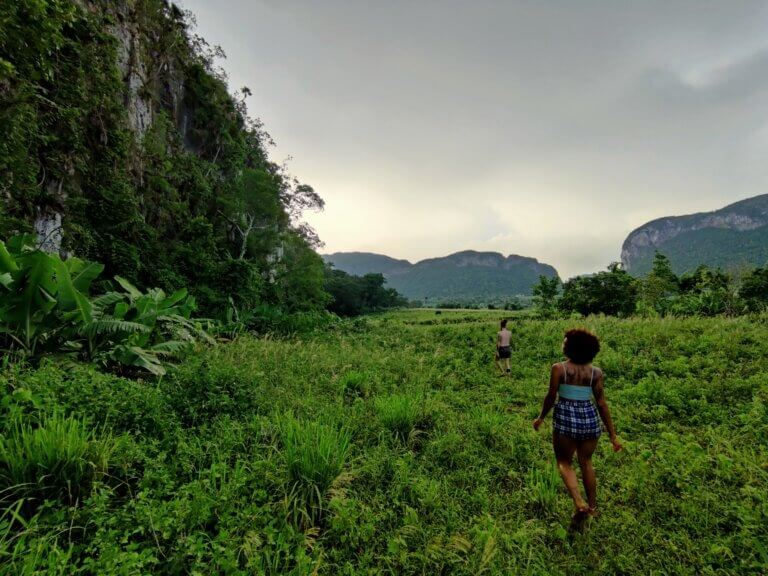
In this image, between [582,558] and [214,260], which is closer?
[582,558]

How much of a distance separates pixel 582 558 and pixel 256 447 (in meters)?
3.58

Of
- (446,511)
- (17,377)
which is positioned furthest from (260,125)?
(446,511)

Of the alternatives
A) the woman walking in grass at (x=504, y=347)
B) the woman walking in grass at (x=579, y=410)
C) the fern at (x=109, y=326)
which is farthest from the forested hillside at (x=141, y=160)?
the woman walking in grass at (x=504, y=347)

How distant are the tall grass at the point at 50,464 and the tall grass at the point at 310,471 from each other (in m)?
1.68

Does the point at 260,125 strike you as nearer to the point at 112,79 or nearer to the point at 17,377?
the point at 112,79

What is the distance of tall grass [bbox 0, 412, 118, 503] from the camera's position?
8.89ft

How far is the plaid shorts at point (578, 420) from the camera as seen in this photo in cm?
355

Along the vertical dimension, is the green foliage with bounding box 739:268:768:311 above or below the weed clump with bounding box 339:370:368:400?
above

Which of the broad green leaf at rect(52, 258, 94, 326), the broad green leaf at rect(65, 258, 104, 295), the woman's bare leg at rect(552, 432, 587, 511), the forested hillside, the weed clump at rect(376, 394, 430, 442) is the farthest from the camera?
the forested hillside

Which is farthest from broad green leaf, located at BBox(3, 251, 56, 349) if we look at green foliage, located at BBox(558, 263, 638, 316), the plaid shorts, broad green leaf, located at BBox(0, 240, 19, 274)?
green foliage, located at BBox(558, 263, 638, 316)

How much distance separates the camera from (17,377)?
12.6 ft

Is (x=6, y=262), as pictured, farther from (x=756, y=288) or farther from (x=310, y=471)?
(x=756, y=288)

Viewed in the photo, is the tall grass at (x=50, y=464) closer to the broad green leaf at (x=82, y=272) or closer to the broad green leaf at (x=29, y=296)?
the broad green leaf at (x=29, y=296)

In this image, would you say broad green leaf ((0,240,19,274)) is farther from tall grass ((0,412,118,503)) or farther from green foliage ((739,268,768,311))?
green foliage ((739,268,768,311))
